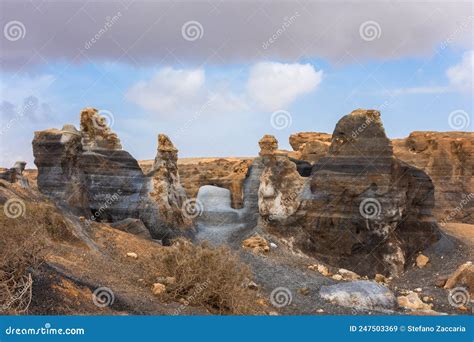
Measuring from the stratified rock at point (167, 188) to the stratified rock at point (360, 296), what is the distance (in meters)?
7.07

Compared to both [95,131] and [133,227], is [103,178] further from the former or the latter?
[133,227]

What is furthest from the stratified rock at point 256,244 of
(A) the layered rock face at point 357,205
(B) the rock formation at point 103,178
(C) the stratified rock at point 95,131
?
(C) the stratified rock at point 95,131

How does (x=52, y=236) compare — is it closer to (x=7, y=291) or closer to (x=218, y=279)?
(x=218, y=279)

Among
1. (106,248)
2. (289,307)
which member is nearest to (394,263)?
(289,307)

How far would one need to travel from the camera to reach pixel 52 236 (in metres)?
13.7

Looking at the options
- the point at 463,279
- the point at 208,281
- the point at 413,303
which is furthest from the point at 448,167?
the point at 208,281

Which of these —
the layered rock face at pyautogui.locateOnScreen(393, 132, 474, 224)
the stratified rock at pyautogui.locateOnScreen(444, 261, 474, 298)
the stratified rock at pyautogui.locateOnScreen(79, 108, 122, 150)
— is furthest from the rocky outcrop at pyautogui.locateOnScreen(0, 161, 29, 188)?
the layered rock face at pyautogui.locateOnScreen(393, 132, 474, 224)

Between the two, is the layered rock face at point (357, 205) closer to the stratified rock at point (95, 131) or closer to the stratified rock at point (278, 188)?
the stratified rock at point (278, 188)

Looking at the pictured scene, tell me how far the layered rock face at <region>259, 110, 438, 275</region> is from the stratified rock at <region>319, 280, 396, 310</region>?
3958mm

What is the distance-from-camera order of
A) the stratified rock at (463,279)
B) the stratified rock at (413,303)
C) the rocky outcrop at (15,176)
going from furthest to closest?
the rocky outcrop at (15,176) → the stratified rock at (463,279) → the stratified rock at (413,303)

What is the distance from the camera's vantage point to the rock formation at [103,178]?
1933cm

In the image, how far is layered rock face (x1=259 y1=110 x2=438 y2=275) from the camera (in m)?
18.3

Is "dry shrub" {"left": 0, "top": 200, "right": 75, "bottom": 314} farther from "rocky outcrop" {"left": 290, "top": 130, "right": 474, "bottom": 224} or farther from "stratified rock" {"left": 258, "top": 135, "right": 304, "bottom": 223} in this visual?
"rocky outcrop" {"left": 290, "top": 130, "right": 474, "bottom": 224}

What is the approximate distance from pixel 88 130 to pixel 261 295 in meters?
9.82
